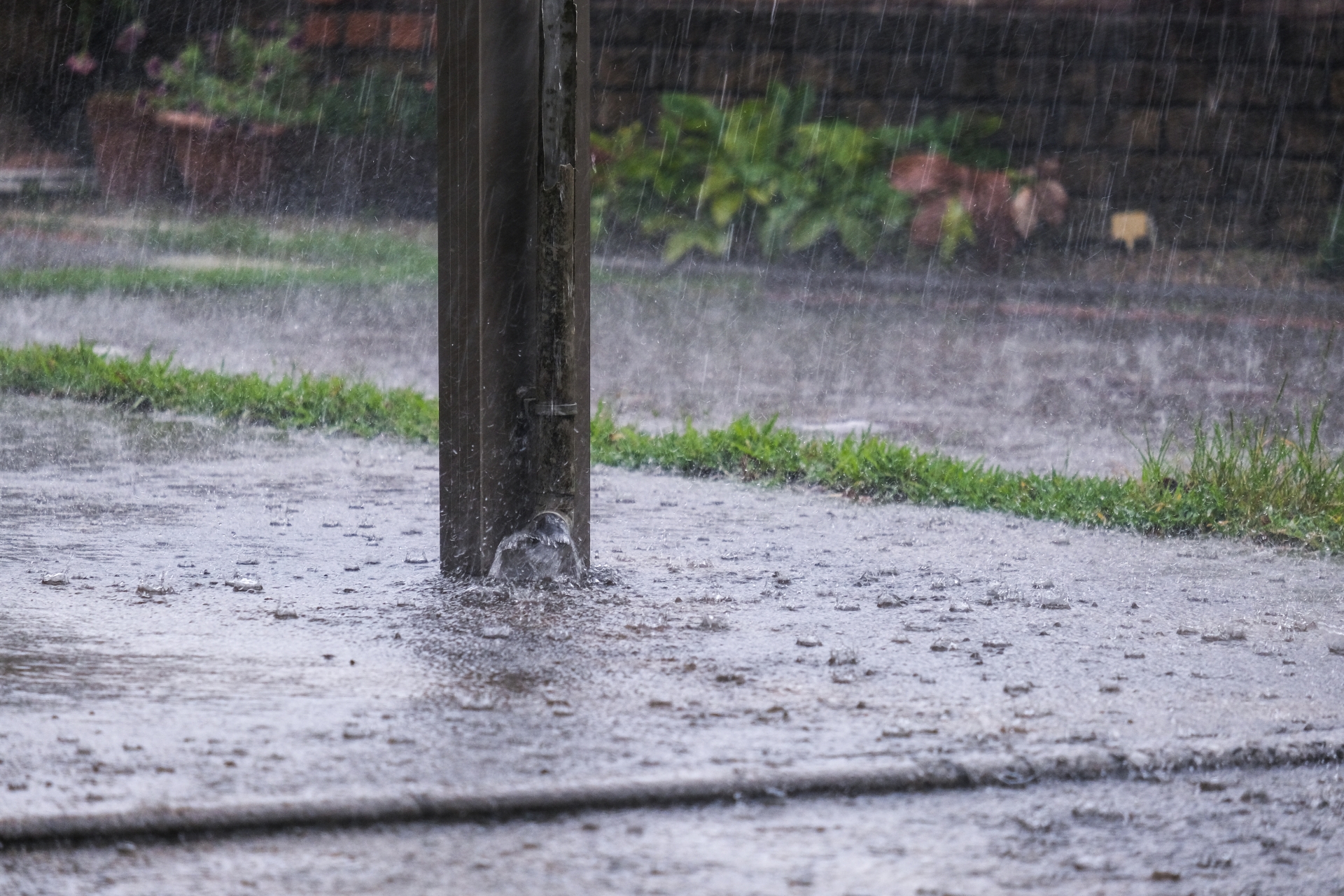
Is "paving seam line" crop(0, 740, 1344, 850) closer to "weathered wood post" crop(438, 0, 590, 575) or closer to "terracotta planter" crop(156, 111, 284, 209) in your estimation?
"weathered wood post" crop(438, 0, 590, 575)

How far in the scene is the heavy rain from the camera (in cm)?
299

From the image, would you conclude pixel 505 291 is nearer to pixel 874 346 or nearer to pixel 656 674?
pixel 656 674

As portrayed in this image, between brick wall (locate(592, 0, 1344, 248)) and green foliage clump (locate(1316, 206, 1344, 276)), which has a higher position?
brick wall (locate(592, 0, 1344, 248))

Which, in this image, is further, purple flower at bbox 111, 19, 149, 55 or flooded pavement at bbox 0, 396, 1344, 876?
purple flower at bbox 111, 19, 149, 55

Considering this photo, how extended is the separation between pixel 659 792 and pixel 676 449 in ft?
13.0

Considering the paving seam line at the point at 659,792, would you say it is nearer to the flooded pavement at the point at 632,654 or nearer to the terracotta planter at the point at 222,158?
the flooded pavement at the point at 632,654

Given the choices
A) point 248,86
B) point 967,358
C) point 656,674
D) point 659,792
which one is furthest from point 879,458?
point 248,86

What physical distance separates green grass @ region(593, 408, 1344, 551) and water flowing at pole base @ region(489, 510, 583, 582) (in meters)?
1.83

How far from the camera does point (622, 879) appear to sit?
A: 8.80 feet

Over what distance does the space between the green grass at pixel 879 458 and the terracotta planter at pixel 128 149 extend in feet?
16.3

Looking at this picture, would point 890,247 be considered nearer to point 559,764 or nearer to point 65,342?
point 65,342

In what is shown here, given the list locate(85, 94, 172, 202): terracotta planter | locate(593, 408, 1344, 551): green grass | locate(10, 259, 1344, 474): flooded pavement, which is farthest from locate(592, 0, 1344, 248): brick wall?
locate(593, 408, 1344, 551): green grass

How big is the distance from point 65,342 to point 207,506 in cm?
441

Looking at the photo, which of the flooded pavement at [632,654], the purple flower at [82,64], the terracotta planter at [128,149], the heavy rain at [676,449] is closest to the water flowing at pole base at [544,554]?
the heavy rain at [676,449]
